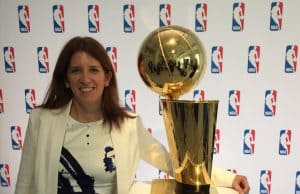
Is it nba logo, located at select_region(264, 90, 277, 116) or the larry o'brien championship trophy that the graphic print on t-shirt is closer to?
the larry o'brien championship trophy

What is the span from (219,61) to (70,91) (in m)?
0.74

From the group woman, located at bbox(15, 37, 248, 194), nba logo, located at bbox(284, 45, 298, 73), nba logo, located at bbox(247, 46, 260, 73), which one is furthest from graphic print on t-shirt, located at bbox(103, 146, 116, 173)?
nba logo, located at bbox(284, 45, 298, 73)

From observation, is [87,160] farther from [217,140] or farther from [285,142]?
[285,142]

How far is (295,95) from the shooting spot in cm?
140

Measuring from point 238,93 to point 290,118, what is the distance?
0.90 ft

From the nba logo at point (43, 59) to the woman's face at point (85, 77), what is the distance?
671 mm

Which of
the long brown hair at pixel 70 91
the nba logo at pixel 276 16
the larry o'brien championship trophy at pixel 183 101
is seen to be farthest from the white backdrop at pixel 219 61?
the larry o'brien championship trophy at pixel 183 101

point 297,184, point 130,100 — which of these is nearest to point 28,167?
point 130,100

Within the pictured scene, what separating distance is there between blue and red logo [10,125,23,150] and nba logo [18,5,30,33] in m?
0.49

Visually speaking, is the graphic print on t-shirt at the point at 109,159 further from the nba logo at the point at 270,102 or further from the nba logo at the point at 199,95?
the nba logo at the point at 270,102

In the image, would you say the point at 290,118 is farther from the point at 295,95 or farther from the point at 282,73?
the point at 282,73

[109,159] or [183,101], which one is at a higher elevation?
[183,101]

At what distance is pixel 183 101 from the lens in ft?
2.17

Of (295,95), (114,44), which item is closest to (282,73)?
(295,95)
